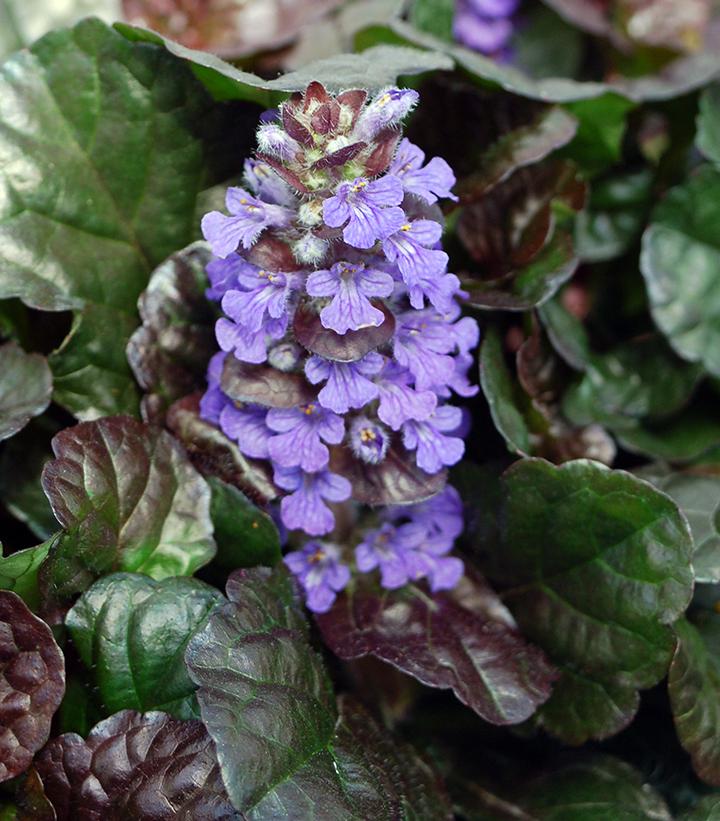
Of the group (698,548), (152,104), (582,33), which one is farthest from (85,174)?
(582,33)

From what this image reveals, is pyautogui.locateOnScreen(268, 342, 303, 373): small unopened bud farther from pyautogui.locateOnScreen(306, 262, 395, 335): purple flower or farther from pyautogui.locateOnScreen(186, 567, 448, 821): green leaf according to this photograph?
pyautogui.locateOnScreen(186, 567, 448, 821): green leaf

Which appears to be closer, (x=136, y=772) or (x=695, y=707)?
(x=136, y=772)

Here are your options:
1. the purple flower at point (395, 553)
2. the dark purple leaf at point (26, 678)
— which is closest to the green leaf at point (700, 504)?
the purple flower at point (395, 553)

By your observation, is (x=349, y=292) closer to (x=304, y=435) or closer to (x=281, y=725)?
(x=304, y=435)

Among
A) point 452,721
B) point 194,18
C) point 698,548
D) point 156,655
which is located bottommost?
point 452,721

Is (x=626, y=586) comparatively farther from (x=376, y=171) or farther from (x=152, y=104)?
(x=152, y=104)

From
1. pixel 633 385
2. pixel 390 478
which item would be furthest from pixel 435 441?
pixel 633 385
